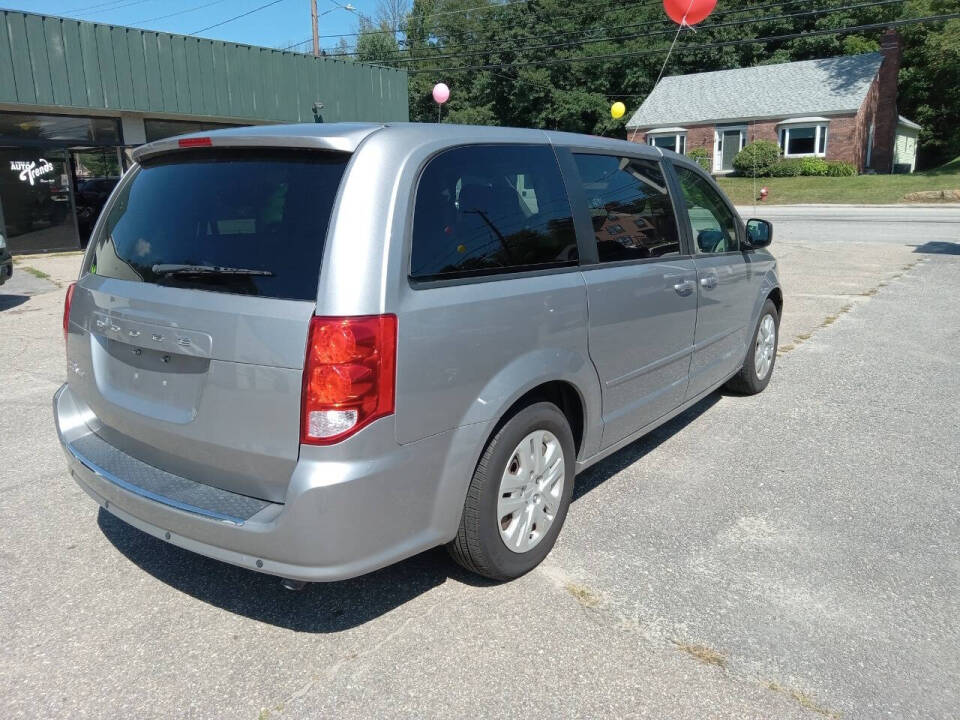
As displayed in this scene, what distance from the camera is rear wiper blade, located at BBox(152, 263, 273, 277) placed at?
2.63 m

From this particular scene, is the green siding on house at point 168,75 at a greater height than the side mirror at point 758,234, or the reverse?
the green siding on house at point 168,75

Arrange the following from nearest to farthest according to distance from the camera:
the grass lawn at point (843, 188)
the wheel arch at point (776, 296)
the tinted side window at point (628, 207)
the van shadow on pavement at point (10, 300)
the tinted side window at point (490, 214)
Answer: the tinted side window at point (490, 214) < the tinted side window at point (628, 207) < the wheel arch at point (776, 296) < the van shadow on pavement at point (10, 300) < the grass lawn at point (843, 188)

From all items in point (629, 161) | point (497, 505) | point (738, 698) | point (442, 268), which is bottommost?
point (738, 698)

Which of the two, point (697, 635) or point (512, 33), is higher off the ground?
point (512, 33)

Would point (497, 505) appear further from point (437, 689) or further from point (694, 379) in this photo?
point (694, 379)

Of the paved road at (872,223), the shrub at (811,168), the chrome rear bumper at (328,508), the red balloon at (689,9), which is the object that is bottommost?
the paved road at (872,223)

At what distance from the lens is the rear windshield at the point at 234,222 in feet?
8.49

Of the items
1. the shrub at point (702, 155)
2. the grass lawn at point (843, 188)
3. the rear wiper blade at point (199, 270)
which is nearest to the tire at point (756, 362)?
the rear wiper blade at point (199, 270)

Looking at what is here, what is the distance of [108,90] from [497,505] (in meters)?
17.5

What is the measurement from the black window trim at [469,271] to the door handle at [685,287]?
0.99m

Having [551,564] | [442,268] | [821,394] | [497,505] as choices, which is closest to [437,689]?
[497,505]

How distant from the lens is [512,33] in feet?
205

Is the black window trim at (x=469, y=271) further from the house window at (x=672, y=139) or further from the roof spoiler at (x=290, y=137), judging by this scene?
the house window at (x=672, y=139)

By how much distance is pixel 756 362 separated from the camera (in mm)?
5844
